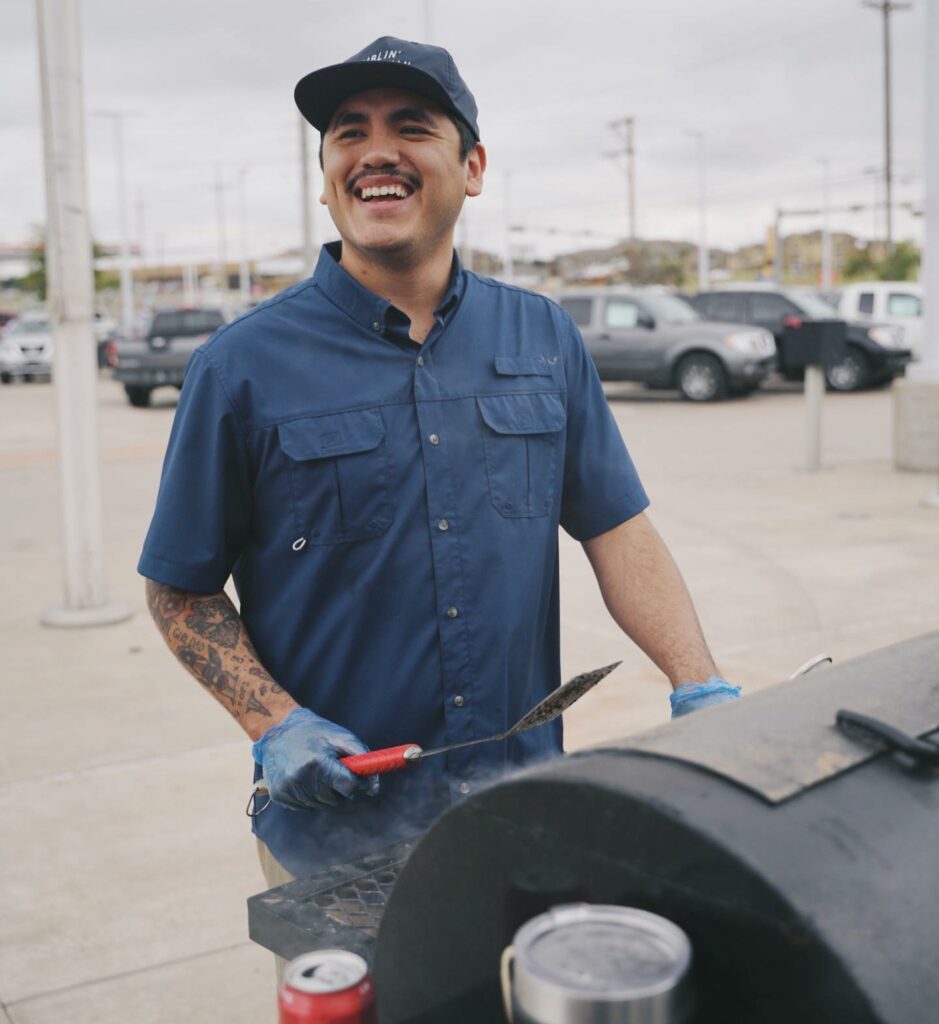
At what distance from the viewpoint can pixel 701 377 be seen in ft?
66.9

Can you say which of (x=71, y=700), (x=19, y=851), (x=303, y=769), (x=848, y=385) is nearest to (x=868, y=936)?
(x=303, y=769)

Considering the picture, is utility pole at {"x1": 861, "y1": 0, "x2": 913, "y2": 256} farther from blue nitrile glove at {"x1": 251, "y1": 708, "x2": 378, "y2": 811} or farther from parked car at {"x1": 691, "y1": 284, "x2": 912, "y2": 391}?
blue nitrile glove at {"x1": 251, "y1": 708, "x2": 378, "y2": 811}

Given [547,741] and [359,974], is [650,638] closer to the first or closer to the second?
[547,741]

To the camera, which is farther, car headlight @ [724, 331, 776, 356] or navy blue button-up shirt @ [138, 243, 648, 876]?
car headlight @ [724, 331, 776, 356]

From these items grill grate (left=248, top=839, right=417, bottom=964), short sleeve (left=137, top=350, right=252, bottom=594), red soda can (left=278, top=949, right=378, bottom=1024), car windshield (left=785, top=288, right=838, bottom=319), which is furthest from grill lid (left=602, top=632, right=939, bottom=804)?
car windshield (left=785, top=288, right=838, bottom=319)

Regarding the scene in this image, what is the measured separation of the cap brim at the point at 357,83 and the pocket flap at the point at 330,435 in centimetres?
50

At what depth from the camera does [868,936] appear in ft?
4.01

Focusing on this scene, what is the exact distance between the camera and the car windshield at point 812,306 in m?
21.4

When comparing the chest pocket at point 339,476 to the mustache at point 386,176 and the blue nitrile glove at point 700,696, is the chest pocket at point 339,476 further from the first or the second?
the blue nitrile glove at point 700,696

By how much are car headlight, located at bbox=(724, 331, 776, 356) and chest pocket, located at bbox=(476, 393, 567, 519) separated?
59.3 feet

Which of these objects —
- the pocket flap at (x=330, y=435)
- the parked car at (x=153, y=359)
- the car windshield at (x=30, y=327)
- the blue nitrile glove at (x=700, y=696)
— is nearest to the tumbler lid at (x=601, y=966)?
the blue nitrile glove at (x=700, y=696)

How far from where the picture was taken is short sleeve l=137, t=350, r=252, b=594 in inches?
86.4

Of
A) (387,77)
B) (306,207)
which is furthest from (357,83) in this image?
(306,207)

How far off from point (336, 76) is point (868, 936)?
1.53 metres
